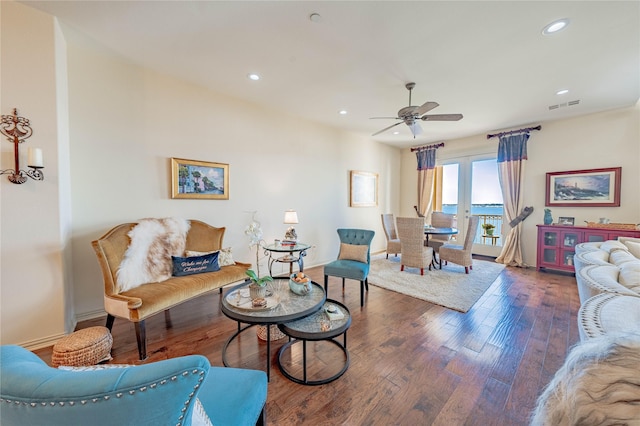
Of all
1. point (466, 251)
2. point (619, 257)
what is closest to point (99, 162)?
point (619, 257)

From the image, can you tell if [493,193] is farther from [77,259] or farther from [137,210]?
[77,259]

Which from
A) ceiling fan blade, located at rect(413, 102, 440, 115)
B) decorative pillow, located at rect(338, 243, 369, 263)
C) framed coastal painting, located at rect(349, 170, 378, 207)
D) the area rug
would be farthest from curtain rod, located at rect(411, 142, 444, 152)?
decorative pillow, located at rect(338, 243, 369, 263)

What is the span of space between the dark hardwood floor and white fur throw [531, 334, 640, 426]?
101 centimetres

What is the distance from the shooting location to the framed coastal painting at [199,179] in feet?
10.3

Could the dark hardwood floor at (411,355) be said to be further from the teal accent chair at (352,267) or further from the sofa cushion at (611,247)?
the sofa cushion at (611,247)

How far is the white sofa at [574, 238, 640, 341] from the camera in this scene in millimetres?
1002

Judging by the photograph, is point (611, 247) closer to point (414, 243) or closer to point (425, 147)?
point (414, 243)

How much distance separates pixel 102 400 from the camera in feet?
1.69

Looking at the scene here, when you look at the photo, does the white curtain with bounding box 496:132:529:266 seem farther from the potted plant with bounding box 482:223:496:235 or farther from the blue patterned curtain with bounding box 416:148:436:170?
the blue patterned curtain with bounding box 416:148:436:170

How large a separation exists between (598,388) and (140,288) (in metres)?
3.02

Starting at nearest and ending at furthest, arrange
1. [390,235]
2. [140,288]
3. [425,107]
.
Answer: [140,288], [425,107], [390,235]

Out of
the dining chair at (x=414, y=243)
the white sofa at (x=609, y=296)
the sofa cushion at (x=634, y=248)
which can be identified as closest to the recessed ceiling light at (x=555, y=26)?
the white sofa at (x=609, y=296)

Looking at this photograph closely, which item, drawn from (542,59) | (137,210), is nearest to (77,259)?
(137,210)

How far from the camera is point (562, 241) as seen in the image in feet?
13.7
